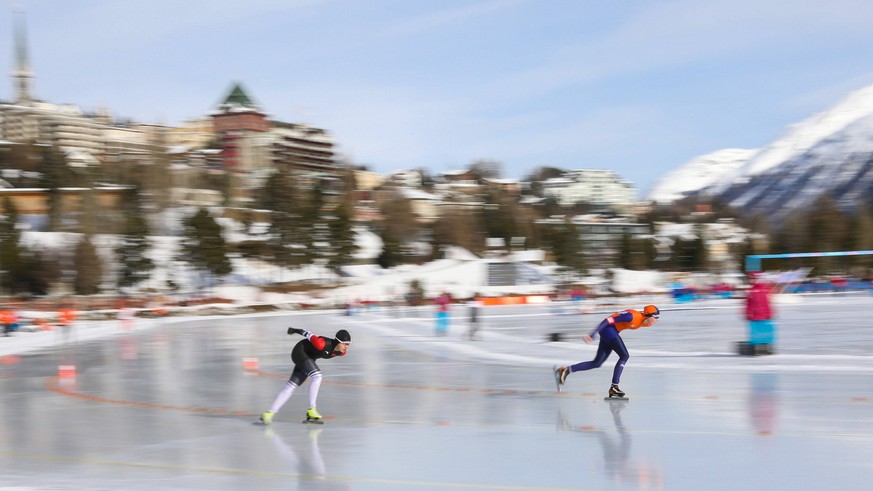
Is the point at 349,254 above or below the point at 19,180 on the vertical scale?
below

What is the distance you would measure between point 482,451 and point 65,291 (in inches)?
3134

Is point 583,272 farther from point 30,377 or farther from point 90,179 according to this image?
point 30,377

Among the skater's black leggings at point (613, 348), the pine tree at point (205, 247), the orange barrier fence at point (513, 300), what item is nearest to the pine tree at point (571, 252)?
the orange barrier fence at point (513, 300)

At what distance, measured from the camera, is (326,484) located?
7875 mm

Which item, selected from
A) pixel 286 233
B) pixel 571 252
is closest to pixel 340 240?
pixel 286 233

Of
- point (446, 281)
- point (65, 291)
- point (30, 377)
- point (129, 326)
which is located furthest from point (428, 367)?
point (446, 281)

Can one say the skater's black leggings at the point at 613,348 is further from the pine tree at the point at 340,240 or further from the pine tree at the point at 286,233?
the pine tree at the point at 340,240

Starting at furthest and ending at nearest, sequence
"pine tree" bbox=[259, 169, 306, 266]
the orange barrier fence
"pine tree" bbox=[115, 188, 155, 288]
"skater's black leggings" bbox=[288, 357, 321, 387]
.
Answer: "pine tree" bbox=[259, 169, 306, 266]
"pine tree" bbox=[115, 188, 155, 288]
the orange barrier fence
"skater's black leggings" bbox=[288, 357, 321, 387]

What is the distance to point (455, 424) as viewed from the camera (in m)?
11.3

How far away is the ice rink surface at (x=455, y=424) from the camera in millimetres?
8078

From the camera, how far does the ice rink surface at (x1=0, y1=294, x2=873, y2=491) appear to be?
8078 mm

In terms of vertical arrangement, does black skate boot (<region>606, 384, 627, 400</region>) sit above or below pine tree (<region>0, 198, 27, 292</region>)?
below

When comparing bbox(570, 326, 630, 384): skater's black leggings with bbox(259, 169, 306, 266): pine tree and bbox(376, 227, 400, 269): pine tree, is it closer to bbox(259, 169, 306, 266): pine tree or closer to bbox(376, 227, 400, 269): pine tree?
bbox(259, 169, 306, 266): pine tree

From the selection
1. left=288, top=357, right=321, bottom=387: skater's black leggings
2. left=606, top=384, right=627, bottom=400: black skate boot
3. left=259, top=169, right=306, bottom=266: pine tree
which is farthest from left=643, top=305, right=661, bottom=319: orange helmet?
left=259, top=169, right=306, bottom=266: pine tree
